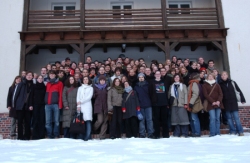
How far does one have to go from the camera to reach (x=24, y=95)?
275 inches

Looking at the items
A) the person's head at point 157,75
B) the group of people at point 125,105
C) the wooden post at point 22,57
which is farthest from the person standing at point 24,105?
the wooden post at point 22,57

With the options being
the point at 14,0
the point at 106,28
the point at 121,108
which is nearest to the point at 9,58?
the point at 14,0

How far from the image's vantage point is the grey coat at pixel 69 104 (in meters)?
6.70

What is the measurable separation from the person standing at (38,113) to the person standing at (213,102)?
14.7 feet

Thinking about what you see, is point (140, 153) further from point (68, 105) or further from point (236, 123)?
point (236, 123)

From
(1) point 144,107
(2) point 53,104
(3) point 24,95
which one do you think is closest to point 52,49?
(3) point 24,95

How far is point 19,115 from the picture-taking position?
691 centimetres

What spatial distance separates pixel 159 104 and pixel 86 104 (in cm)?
193

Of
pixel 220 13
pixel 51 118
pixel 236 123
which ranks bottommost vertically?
pixel 236 123

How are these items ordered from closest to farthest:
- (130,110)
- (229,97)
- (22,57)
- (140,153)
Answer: (140,153)
(130,110)
(229,97)
(22,57)

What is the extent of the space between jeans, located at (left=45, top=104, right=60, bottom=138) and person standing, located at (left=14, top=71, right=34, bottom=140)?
1.71 ft

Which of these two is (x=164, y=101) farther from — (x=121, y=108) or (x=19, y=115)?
(x=19, y=115)

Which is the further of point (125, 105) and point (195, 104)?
point (195, 104)

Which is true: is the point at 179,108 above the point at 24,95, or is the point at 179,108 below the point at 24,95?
below
